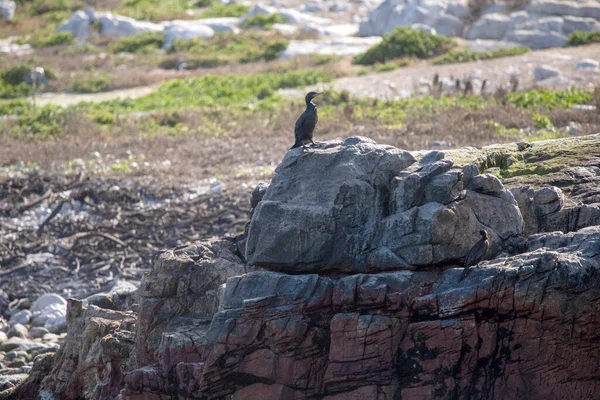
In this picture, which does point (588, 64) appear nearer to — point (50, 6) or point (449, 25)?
point (449, 25)

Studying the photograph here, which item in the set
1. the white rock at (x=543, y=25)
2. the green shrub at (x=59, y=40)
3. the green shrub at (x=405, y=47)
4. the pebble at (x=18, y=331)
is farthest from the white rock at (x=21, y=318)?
the green shrub at (x=59, y=40)

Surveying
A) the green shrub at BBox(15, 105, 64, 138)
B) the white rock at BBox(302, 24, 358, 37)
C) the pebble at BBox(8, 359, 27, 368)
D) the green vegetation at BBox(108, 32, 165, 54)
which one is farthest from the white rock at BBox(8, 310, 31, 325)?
the white rock at BBox(302, 24, 358, 37)

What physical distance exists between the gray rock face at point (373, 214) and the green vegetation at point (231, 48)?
1266 inches

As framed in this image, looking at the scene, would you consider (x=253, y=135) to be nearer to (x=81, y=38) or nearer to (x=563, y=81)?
(x=563, y=81)

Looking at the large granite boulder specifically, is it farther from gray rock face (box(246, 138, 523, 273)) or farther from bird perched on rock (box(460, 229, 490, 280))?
gray rock face (box(246, 138, 523, 273))

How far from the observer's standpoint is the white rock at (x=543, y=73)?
33.1 m

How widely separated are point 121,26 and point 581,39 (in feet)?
83.7

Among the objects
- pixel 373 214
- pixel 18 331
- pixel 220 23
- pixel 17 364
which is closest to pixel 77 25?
pixel 220 23

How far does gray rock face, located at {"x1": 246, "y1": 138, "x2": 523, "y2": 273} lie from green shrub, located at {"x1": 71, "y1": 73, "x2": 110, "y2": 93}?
95.0 feet

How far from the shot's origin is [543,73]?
33250 millimetres

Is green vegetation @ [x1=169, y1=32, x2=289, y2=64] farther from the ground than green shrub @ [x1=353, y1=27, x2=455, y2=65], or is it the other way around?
green shrub @ [x1=353, y1=27, x2=455, y2=65]

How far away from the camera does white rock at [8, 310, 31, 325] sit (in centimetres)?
1861

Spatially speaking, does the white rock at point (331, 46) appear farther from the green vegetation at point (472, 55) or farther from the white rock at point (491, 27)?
Answer: the green vegetation at point (472, 55)

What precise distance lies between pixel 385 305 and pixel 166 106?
25.1 meters
